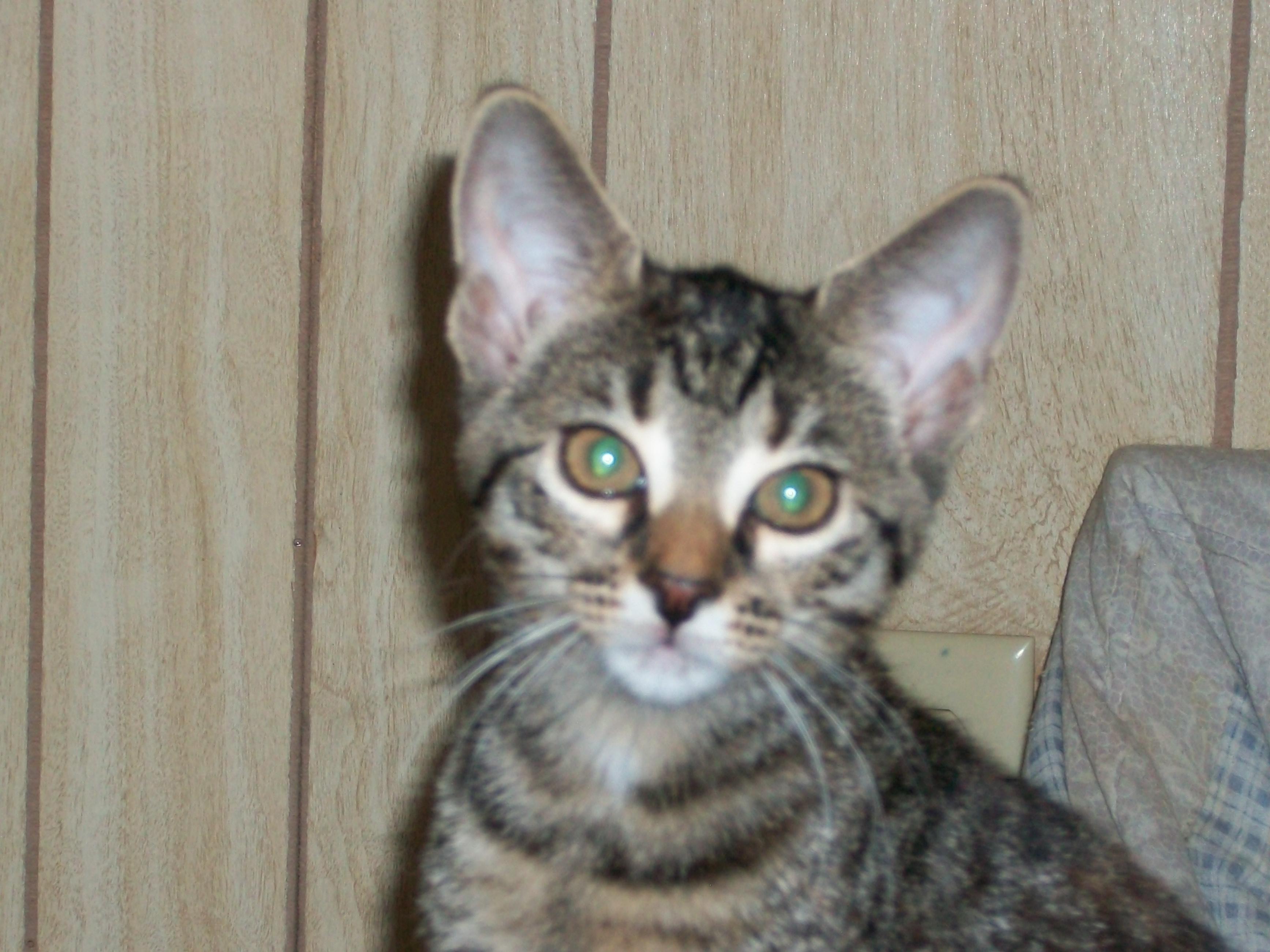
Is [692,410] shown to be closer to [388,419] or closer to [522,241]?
[522,241]

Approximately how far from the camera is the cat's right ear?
938mm

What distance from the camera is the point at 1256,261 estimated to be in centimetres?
151

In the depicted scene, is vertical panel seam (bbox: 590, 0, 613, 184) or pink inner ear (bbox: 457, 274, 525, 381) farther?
vertical panel seam (bbox: 590, 0, 613, 184)

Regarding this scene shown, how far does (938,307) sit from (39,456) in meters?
1.28

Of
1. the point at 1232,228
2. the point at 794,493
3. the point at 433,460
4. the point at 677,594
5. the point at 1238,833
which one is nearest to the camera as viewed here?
the point at 677,594

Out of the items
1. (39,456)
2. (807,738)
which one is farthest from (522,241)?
(39,456)

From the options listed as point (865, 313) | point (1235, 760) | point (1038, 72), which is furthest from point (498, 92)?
point (1235, 760)

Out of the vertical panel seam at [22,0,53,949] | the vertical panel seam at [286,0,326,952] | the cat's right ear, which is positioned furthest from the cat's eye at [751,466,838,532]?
the vertical panel seam at [22,0,53,949]

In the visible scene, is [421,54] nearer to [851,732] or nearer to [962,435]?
[962,435]

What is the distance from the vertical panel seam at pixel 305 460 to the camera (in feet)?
5.41

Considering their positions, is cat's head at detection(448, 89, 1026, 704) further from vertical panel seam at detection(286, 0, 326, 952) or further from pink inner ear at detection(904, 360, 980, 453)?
vertical panel seam at detection(286, 0, 326, 952)

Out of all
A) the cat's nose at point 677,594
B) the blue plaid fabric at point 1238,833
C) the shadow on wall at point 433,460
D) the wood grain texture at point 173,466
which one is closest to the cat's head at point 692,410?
the cat's nose at point 677,594

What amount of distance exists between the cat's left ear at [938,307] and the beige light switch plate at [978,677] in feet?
1.90

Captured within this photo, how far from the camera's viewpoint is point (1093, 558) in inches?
56.7
